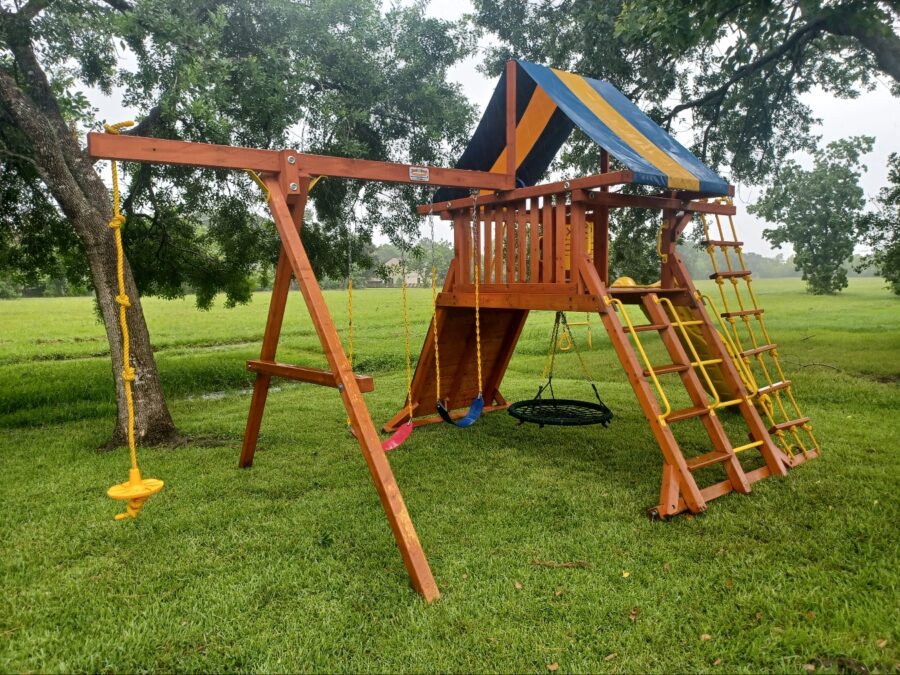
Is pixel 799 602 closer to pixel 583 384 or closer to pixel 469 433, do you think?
pixel 469 433

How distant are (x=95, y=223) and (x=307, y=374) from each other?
354 centimetres

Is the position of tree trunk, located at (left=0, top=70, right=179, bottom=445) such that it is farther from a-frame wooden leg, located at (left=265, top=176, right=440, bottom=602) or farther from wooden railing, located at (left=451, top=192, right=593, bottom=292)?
wooden railing, located at (left=451, top=192, right=593, bottom=292)

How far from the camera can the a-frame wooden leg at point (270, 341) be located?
16.1ft

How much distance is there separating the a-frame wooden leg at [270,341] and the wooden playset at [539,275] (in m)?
0.02

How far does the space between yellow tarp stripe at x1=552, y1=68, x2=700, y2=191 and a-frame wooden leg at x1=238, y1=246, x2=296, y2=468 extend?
3302 mm

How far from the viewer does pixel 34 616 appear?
10.2 ft

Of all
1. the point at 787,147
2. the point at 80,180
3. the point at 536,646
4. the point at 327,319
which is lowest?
the point at 536,646

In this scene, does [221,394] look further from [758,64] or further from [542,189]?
[758,64]

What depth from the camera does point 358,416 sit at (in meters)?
3.57

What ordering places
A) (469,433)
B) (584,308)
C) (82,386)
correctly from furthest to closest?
1. (82,386)
2. (469,433)
3. (584,308)

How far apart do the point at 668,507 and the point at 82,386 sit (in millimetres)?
9521

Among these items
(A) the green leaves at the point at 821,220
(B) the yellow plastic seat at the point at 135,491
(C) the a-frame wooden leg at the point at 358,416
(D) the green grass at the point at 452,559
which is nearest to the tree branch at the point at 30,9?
(C) the a-frame wooden leg at the point at 358,416

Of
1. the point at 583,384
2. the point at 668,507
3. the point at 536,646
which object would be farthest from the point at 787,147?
the point at 536,646

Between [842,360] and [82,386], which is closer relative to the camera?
[82,386]
